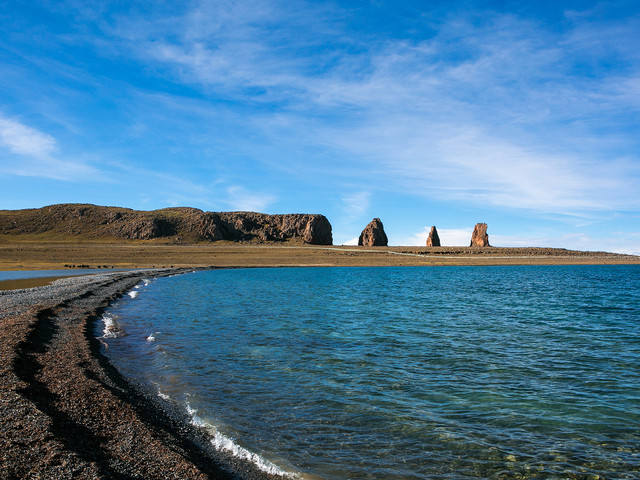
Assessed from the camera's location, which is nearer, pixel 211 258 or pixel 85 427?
pixel 85 427

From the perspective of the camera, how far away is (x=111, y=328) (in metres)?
21.1

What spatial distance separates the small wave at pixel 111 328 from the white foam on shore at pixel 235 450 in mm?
11760

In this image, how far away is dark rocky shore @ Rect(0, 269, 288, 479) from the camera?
667 cm

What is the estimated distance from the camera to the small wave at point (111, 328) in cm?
1960

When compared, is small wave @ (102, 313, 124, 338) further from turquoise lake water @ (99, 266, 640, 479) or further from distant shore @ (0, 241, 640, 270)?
distant shore @ (0, 241, 640, 270)

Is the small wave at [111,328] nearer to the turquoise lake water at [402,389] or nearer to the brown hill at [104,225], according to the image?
the turquoise lake water at [402,389]

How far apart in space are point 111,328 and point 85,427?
14.1m

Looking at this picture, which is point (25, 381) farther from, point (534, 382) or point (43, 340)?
point (534, 382)

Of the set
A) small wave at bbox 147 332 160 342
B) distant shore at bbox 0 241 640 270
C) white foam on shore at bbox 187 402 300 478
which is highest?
distant shore at bbox 0 241 640 270

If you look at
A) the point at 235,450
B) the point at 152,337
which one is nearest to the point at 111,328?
the point at 152,337

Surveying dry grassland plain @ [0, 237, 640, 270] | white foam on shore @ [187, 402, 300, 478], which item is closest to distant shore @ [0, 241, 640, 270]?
dry grassland plain @ [0, 237, 640, 270]

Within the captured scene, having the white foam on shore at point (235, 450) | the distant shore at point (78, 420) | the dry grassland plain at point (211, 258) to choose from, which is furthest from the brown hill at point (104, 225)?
the white foam on shore at point (235, 450)

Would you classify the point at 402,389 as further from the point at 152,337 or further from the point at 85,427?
the point at 152,337

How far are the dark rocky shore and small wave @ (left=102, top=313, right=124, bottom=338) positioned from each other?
407 centimetres
